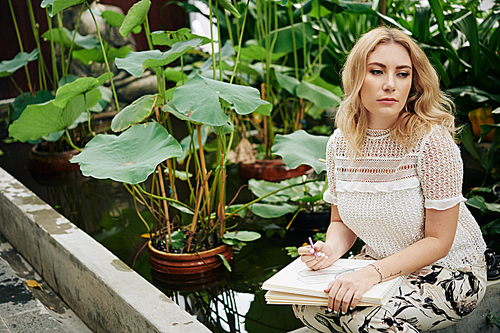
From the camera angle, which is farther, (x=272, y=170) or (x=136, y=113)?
(x=272, y=170)

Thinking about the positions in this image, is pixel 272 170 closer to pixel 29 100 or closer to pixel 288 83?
pixel 288 83

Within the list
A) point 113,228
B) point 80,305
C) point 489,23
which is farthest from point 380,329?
point 489,23

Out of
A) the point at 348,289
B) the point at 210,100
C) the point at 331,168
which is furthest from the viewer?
the point at 210,100

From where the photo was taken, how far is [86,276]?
164 centimetres

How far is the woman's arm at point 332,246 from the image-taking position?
111cm

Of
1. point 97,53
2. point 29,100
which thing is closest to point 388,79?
point 97,53

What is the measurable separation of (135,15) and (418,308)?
1235 mm

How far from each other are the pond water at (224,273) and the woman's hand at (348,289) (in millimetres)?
569

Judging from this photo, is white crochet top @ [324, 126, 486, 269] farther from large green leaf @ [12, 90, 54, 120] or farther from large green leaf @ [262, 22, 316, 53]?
large green leaf @ [12, 90, 54, 120]

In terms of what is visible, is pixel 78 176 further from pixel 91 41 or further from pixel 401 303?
pixel 401 303

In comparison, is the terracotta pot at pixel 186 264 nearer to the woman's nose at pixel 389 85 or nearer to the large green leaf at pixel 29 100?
the woman's nose at pixel 389 85

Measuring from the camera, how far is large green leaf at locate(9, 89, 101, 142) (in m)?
1.87

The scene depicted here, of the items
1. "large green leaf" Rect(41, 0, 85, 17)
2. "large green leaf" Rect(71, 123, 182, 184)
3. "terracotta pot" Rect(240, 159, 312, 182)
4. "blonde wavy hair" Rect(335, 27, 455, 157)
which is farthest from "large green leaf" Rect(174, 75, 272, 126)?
"terracotta pot" Rect(240, 159, 312, 182)

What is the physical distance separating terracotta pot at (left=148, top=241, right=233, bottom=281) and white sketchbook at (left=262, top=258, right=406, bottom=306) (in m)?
0.75
